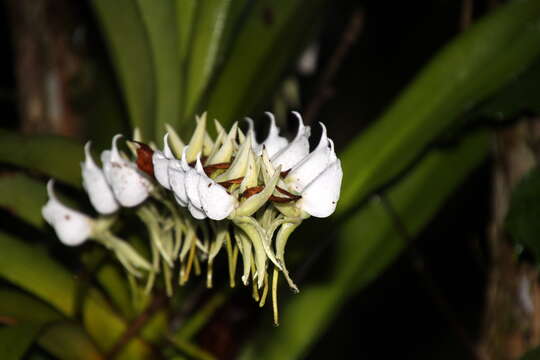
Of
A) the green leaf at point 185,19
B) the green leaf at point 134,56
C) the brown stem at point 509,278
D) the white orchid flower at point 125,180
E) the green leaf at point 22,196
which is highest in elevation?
the green leaf at point 185,19

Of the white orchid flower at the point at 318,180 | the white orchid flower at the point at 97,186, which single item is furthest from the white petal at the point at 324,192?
the white orchid flower at the point at 97,186

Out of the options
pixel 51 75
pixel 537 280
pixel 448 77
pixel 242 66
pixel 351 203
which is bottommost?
pixel 537 280

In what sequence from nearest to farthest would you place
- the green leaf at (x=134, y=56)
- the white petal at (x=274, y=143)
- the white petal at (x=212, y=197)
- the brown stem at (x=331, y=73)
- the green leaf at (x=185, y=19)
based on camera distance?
the white petal at (x=212, y=197), the white petal at (x=274, y=143), the green leaf at (x=134, y=56), the green leaf at (x=185, y=19), the brown stem at (x=331, y=73)

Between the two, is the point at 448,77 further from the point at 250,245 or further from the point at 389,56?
the point at 389,56

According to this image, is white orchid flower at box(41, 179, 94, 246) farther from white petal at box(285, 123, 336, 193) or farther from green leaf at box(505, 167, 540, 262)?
green leaf at box(505, 167, 540, 262)

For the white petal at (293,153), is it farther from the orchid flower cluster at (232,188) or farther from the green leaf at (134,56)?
the green leaf at (134,56)

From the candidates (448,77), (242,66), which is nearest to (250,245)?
(242,66)
